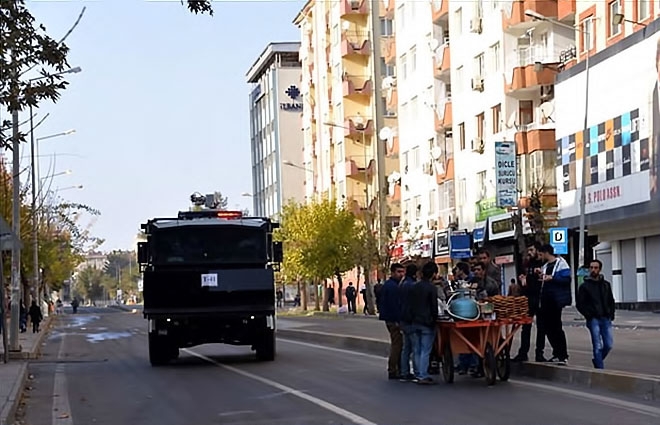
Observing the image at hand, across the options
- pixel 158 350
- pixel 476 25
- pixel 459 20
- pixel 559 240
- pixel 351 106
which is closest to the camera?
pixel 158 350

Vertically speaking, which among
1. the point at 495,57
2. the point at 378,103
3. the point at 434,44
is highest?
the point at 434,44

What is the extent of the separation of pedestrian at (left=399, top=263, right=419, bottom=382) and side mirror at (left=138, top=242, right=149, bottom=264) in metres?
7.03

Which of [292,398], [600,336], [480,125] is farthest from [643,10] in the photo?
[292,398]

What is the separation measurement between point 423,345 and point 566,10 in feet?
118

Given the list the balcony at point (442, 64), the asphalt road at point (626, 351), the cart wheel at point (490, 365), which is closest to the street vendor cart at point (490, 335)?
the cart wheel at point (490, 365)

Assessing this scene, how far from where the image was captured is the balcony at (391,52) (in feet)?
251

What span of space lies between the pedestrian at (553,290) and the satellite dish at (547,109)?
117 ft

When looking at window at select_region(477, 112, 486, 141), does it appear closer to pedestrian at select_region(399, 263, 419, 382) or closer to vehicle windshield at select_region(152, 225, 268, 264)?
vehicle windshield at select_region(152, 225, 268, 264)

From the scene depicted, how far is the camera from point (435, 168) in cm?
6725

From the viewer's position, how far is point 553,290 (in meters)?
17.7

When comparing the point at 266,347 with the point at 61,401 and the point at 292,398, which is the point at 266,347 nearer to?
the point at 61,401

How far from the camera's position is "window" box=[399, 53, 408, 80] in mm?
73250

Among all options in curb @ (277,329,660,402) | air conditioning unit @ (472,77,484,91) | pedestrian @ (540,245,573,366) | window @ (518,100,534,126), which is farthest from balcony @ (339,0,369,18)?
pedestrian @ (540,245,573,366)

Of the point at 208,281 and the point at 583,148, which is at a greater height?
the point at 583,148
